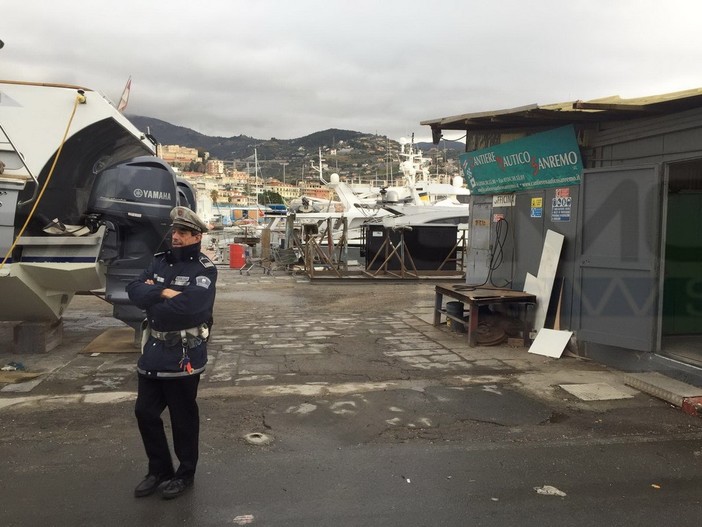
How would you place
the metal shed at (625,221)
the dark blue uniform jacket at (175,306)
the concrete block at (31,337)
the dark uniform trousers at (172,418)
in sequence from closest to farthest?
the dark blue uniform jacket at (175,306)
the dark uniform trousers at (172,418)
the metal shed at (625,221)
the concrete block at (31,337)

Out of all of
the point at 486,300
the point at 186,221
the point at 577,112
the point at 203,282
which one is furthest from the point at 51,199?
the point at 577,112

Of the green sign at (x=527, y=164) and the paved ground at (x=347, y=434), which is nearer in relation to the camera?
the paved ground at (x=347, y=434)

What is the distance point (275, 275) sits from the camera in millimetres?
18609

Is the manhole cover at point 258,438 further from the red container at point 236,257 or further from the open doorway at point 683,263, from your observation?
the red container at point 236,257

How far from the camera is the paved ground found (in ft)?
12.0

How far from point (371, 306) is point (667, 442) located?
25.6 feet

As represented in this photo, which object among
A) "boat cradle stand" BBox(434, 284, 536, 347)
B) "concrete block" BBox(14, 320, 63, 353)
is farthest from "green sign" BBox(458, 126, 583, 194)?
"concrete block" BBox(14, 320, 63, 353)


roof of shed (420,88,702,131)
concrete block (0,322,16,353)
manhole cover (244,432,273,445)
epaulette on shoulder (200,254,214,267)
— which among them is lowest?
manhole cover (244,432,273,445)

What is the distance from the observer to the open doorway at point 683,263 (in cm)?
768

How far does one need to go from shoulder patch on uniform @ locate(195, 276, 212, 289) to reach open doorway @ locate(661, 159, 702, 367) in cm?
654

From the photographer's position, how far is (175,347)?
367 cm

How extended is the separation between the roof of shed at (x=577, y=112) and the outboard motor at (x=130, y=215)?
168 inches

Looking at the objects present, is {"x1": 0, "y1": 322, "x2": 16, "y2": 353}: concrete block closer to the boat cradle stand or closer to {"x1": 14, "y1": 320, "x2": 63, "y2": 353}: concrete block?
{"x1": 14, "y1": 320, "x2": 63, "y2": 353}: concrete block

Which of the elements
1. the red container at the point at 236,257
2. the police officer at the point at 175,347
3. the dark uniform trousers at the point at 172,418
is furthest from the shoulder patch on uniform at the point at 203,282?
the red container at the point at 236,257
